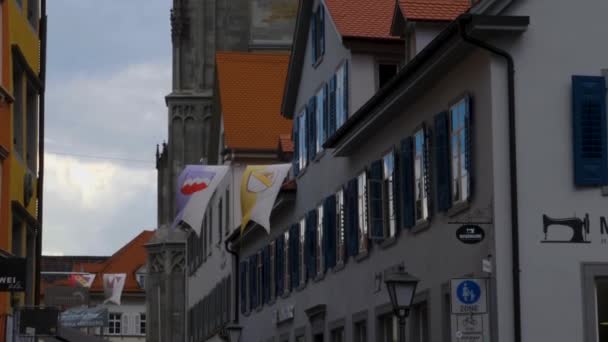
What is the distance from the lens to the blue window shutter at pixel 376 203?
3134 centimetres

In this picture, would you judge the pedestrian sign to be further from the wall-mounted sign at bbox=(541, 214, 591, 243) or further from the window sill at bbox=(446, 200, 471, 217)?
the window sill at bbox=(446, 200, 471, 217)

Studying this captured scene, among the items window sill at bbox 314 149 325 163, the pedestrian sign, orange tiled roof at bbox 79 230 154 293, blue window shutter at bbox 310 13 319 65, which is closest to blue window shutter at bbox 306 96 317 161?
window sill at bbox 314 149 325 163

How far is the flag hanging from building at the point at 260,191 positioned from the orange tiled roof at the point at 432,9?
1175 centimetres

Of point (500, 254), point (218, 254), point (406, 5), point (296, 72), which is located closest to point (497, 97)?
point (500, 254)

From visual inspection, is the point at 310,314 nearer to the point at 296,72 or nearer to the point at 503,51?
the point at 296,72

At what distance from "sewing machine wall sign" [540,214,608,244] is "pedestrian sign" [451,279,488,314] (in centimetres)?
112

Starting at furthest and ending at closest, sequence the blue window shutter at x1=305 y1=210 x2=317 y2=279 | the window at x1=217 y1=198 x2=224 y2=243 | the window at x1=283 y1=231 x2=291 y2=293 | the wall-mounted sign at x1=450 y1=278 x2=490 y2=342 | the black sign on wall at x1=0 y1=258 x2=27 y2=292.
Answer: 1. the window at x1=217 y1=198 x2=224 y2=243
2. the window at x1=283 y1=231 x2=291 y2=293
3. the blue window shutter at x1=305 y1=210 x2=317 y2=279
4. the black sign on wall at x1=0 y1=258 x2=27 y2=292
5. the wall-mounted sign at x1=450 y1=278 x2=490 y2=342

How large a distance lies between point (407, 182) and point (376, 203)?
8.36 feet

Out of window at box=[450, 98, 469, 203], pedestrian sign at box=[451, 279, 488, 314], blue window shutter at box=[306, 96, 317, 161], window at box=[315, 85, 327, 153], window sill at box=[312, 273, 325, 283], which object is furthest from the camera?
blue window shutter at box=[306, 96, 317, 161]

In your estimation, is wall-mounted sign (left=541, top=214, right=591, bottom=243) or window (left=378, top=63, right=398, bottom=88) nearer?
wall-mounted sign (left=541, top=214, right=591, bottom=243)

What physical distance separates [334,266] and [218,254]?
2500 cm

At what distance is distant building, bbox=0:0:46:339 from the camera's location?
27.4 m

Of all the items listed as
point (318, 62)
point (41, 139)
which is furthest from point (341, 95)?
point (41, 139)

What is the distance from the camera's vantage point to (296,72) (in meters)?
43.2
